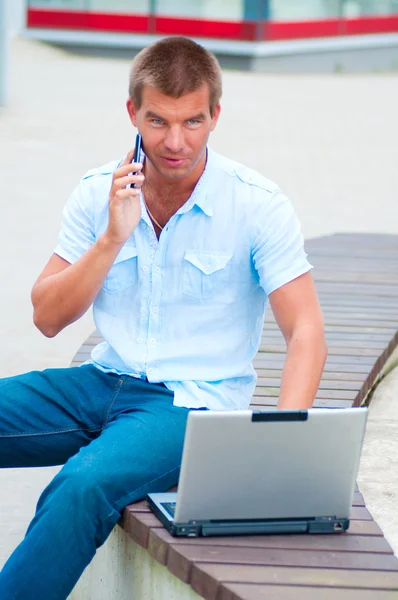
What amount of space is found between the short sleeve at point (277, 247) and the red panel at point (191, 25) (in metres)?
16.7

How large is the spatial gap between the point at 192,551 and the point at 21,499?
5.09 feet

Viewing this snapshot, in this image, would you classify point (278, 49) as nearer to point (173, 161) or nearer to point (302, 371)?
point (173, 161)

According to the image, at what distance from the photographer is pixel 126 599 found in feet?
10.2

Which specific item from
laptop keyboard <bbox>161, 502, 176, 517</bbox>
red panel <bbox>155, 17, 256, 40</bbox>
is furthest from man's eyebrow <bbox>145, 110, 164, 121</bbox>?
red panel <bbox>155, 17, 256, 40</bbox>

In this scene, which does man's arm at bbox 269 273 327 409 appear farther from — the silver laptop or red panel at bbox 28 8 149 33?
red panel at bbox 28 8 149 33

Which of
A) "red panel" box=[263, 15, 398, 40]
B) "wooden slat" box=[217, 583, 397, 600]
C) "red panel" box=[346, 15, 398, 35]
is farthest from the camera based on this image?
"red panel" box=[346, 15, 398, 35]

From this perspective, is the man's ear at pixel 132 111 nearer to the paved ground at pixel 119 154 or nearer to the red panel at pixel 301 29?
the paved ground at pixel 119 154

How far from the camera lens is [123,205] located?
10.2ft

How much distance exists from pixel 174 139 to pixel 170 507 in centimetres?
93

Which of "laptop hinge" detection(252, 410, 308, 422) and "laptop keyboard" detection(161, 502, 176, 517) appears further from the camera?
"laptop keyboard" detection(161, 502, 176, 517)

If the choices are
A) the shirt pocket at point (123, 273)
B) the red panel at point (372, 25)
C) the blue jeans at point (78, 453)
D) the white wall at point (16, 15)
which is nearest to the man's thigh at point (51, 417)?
the blue jeans at point (78, 453)

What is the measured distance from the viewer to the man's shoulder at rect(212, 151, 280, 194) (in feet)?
10.7

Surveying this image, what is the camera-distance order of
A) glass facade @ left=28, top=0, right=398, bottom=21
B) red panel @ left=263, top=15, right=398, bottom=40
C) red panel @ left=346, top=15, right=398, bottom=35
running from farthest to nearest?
1. red panel @ left=346, top=15, right=398, bottom=35
2. red panel @ left=263, top=15, right=398, bottom=40
3. glass facade @ left=28, top=0, right=398, bottom=21

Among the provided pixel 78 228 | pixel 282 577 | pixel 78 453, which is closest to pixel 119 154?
pixel 78 228
